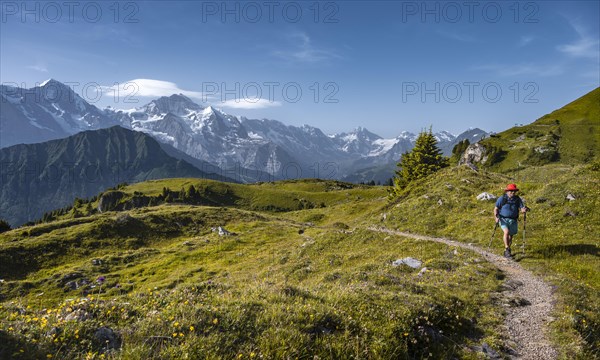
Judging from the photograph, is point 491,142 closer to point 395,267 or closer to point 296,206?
point 296,206

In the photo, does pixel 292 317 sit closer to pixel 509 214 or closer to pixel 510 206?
pixel 509 214

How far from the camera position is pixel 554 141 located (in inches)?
4845

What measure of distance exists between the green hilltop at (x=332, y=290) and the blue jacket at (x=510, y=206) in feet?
8.34

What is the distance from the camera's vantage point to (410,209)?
38250 millimetres

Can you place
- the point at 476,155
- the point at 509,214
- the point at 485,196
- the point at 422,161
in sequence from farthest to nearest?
the point at 476,155, the point at 422,161, the point at 485,196, the point at 509,214

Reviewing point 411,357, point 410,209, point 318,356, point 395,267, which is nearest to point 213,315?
point 318,356

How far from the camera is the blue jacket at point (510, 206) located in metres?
20.5

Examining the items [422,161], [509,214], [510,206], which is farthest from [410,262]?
[422,161]

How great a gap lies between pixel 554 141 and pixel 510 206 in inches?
5123

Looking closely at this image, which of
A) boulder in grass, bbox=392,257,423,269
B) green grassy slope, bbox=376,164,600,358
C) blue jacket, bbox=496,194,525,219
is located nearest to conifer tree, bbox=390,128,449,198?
green grassy slope, bbox=376,164,600,358

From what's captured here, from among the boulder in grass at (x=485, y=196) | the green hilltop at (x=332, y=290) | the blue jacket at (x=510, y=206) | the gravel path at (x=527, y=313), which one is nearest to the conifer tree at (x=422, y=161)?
the green hilltop at (x=332, y=290)

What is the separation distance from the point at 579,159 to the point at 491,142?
1501 inches

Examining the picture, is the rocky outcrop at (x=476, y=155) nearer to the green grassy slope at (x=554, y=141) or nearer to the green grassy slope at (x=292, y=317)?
the green grassy slope at (x=554, y=141)

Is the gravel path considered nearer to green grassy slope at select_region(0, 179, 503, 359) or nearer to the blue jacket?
green grassy slope at select_region(0, 179, 503, 359)
